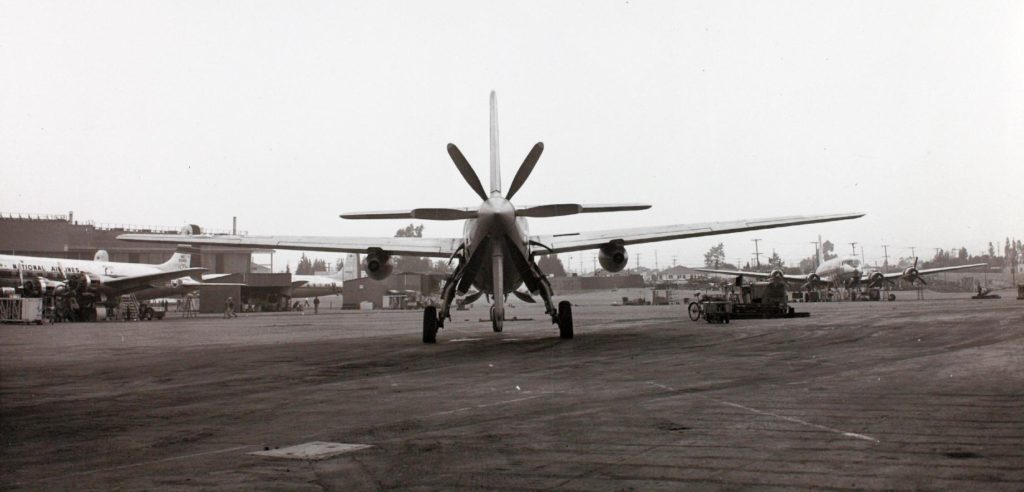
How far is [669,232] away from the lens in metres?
22.0

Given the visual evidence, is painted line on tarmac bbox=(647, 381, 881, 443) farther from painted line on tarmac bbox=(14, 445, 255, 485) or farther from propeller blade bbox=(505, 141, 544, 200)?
propeller blade bbox=(505, 141, 544, 200)

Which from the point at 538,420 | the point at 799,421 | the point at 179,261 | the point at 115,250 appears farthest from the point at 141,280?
the point at 799,421

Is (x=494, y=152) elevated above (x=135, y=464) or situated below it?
above

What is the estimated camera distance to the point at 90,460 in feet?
19.7

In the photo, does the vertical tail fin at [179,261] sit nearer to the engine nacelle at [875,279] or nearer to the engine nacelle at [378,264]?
the engine nacelle at [378,264]

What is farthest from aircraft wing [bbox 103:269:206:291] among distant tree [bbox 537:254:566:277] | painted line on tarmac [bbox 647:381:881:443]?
distant tree [bbox 537:254:566:277]

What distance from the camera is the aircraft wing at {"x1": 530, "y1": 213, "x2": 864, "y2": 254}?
→ 71.4 ft

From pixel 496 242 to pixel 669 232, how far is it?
22.4 ft

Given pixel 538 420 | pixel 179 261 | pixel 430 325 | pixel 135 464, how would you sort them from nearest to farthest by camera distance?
pixel 135 464, pixel 538 420, pixel 430 325, pixel 179 261

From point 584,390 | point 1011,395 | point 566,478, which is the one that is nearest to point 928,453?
point 566,478

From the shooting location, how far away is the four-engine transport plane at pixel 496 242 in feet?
57.7

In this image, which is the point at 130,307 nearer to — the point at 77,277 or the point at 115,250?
the point at 77,277

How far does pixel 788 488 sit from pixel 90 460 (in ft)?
19.3

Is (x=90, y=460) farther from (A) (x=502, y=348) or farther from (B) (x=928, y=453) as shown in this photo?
(A) (x=502, y=348)
